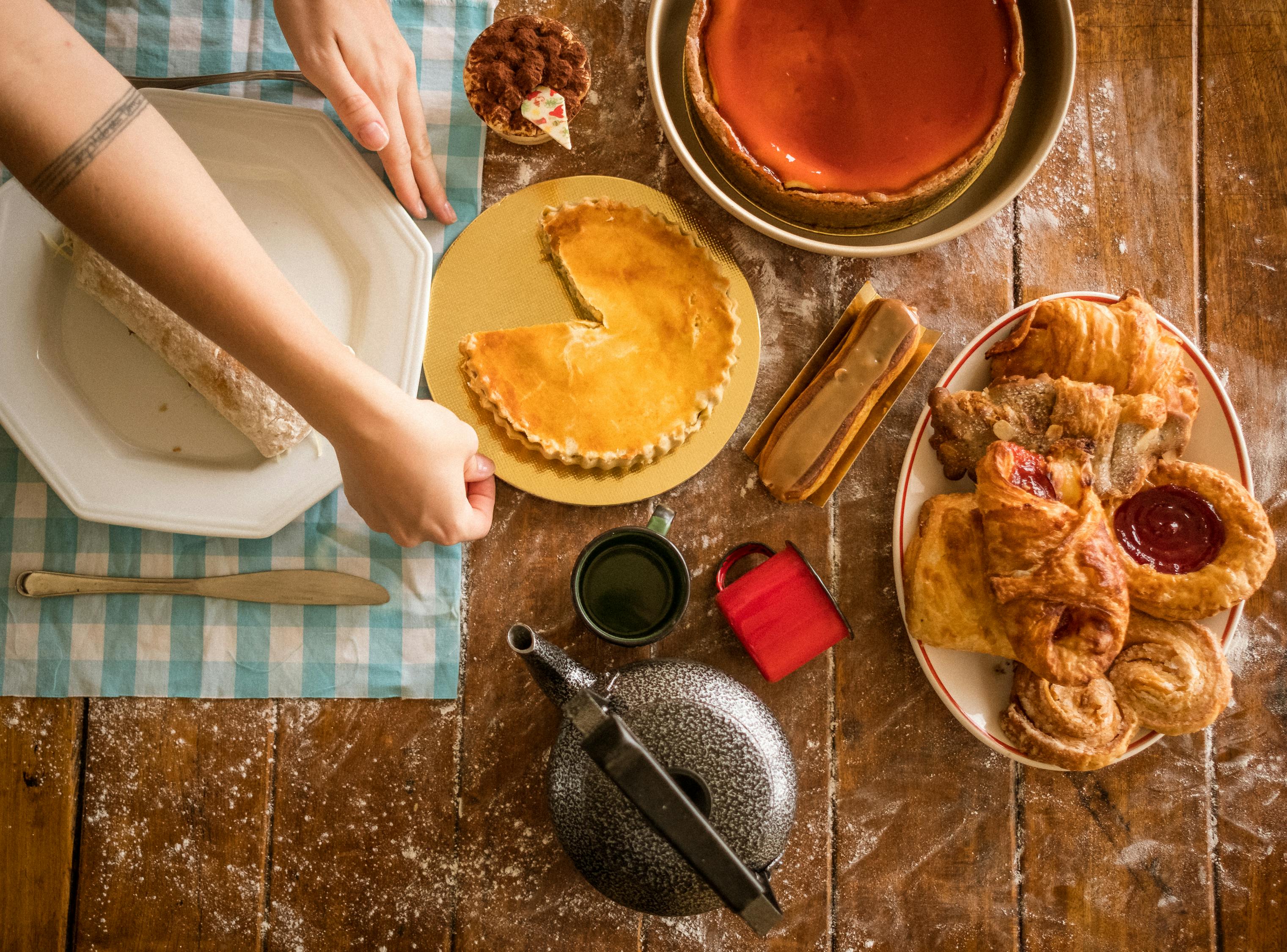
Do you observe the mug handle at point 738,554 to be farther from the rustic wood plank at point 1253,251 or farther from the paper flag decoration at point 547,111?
the rustic wood plank at point 1253,251

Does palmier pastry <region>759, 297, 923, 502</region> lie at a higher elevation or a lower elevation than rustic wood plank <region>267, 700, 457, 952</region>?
higher

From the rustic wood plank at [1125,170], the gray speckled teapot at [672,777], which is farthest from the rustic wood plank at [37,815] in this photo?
the rustic wood plank at [1125,170]

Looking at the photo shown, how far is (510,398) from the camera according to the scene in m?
1.64

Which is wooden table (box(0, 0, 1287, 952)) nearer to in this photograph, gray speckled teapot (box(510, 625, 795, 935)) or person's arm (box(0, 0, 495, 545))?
gray speckled teapot (box(510, 625, 795, 935))

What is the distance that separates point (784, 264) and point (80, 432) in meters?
1.49

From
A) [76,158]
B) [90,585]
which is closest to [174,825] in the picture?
[90,585]

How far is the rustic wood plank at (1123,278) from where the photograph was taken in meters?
1.72

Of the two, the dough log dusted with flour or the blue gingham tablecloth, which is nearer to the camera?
the dough log dusted with flour

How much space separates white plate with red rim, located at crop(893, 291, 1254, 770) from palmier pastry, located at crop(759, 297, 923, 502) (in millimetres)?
118

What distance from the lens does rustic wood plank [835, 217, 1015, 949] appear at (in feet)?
5.60

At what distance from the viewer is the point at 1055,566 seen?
4.61 feet

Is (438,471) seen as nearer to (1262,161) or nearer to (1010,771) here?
(1010,771)

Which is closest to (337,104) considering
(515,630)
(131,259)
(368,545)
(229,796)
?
(131,259)

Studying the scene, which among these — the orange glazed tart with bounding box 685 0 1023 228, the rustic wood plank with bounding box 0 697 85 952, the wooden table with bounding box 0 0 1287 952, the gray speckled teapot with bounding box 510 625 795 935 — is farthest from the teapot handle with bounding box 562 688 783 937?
the rustic wood plank with bounding box 0 697 85 952
